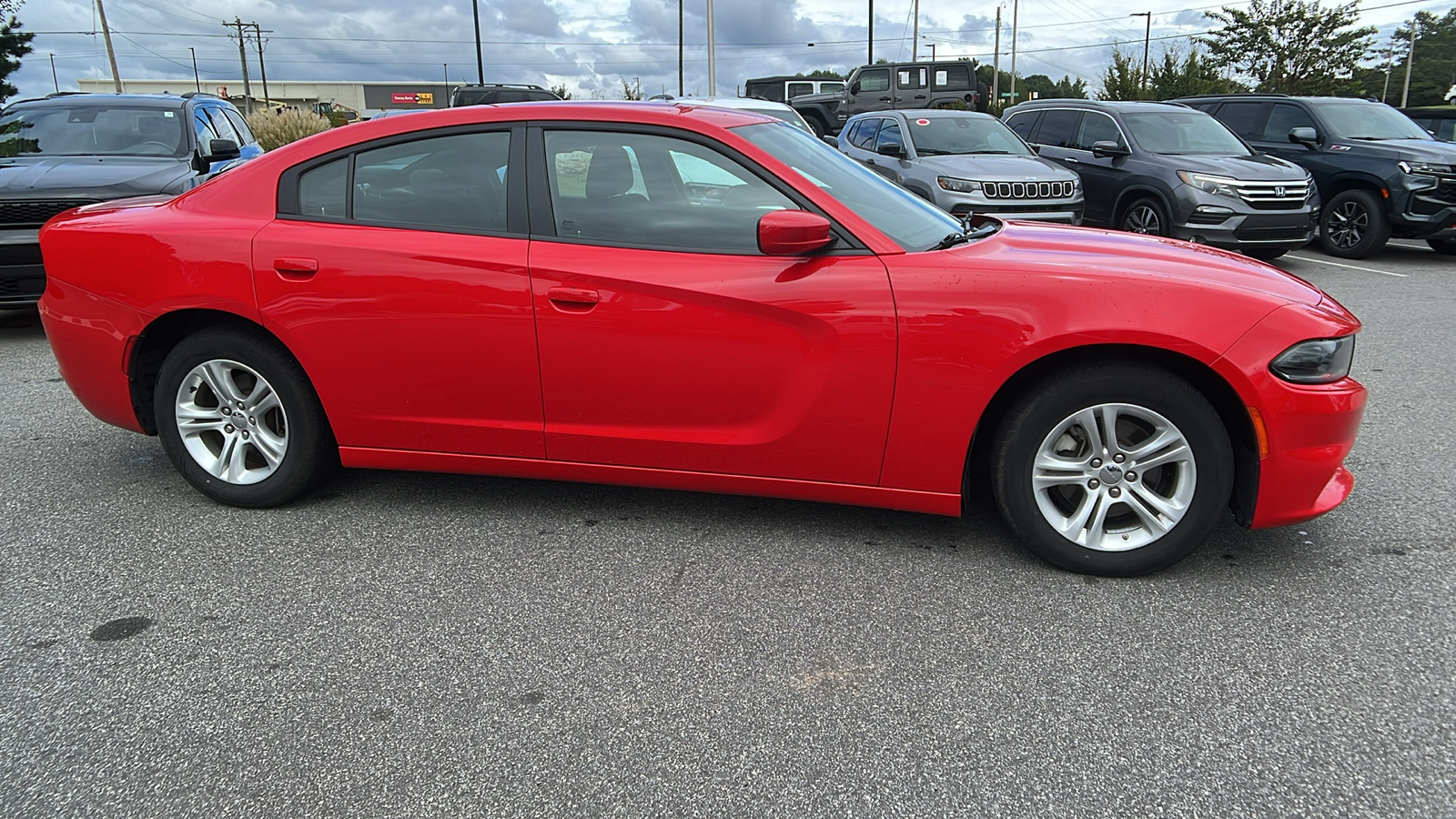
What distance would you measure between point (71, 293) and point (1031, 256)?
144 inches

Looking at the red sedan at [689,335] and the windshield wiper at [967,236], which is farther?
the windshield wiper at [967,236]

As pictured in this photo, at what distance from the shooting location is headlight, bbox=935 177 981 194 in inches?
389

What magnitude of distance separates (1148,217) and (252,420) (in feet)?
31.8

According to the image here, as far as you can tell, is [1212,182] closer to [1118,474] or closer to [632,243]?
[1118,474]

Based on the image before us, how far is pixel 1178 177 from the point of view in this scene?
1037 centimetres

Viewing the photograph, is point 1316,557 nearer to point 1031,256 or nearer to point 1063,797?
point 1031,256

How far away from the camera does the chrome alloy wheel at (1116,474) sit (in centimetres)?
317

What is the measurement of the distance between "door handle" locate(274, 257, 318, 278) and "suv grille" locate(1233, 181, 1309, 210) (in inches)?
375

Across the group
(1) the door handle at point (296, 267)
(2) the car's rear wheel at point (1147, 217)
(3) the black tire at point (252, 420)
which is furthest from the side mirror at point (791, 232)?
(2) the car's rear wheel at point (1147, 217)

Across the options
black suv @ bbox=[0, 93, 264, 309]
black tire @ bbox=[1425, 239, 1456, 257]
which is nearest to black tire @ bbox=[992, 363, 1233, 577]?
black suv @ bbox=[0, 93, 264, 309]

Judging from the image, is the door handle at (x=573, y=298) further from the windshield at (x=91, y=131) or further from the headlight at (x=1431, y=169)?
the headlight at (x=1431, y=169)

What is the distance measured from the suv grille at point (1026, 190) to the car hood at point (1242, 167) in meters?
1.49

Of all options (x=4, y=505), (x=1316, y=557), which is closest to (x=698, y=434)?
(x=1316, y=557)

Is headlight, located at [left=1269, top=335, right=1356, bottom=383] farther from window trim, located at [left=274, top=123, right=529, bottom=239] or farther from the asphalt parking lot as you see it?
window trim, located at [left=274, top=123, right=529, bottom=239]
